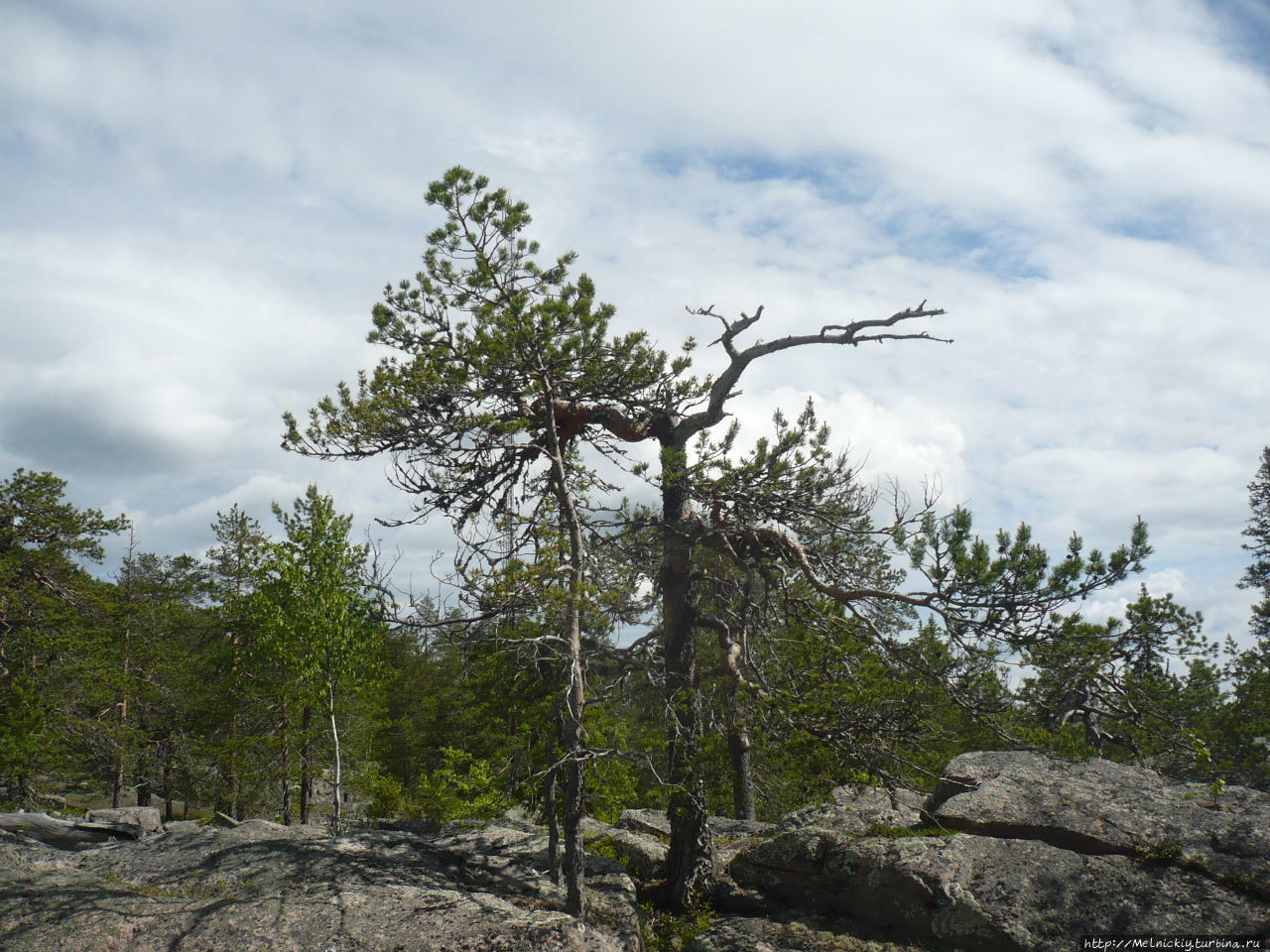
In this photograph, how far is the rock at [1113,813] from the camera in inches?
368

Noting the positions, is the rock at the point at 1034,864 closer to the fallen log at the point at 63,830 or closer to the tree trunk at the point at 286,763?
the fallen log at the point at 63,830

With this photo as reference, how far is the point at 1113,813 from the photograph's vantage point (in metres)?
10.5

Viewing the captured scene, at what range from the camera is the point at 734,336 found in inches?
496

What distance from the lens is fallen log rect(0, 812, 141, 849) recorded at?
572 inches

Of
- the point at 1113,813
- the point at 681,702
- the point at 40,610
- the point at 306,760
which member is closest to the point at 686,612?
the point at 681,702

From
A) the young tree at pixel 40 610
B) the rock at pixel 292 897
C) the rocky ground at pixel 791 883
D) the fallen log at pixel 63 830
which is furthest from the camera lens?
the young tree at pixel 40 610

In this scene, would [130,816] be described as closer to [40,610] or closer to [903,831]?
[40,610]

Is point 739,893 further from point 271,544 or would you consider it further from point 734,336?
point 271,544

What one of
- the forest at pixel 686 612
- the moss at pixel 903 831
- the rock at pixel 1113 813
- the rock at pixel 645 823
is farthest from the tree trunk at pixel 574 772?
the rock at pixel 645 823

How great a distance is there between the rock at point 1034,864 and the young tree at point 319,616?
1161 centimetres

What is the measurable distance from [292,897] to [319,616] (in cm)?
1072

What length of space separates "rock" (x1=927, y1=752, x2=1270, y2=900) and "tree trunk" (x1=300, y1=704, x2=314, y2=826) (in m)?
18.6

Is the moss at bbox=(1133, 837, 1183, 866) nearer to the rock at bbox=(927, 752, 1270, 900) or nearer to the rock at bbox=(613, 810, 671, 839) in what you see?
the rock at bbox=(927, 752, 1270, 900)

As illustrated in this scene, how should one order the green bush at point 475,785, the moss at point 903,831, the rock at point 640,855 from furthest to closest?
the rock at point 640,855
the moss at point 903,831
the green bush at point 475,785
